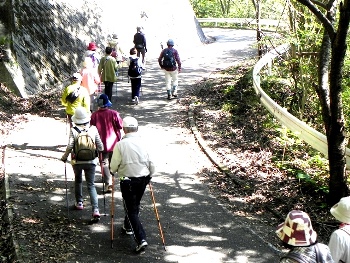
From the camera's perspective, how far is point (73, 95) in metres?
10.7

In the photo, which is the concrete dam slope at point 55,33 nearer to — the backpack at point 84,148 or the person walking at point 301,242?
the backpack at point 84,148

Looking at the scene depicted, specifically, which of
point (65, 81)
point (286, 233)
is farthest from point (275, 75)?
point (286, 233)

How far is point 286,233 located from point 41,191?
19.7 ft

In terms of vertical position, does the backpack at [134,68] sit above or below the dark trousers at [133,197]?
above

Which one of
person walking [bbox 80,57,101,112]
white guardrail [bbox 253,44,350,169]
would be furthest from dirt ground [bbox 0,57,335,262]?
person walking [bbox 80,57,101,112]

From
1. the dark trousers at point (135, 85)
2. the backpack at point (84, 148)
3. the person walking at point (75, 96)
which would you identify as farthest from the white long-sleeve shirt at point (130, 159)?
the dark trousers at point (135, 85)

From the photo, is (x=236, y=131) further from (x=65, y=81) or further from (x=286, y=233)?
(x=286, y=233)

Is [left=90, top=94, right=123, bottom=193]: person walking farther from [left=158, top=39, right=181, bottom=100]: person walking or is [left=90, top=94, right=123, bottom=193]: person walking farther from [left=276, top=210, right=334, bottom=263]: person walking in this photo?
[left=158, top=39, right=181, bottom=100]: person walking

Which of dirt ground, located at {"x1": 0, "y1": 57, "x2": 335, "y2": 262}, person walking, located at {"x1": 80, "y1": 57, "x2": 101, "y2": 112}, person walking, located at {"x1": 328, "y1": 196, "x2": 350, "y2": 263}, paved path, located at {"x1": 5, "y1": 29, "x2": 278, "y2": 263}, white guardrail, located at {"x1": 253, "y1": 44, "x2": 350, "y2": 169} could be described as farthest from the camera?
person walking, located at {"x1": 80, "y1": 57, "x2": 101, "y2": 112}

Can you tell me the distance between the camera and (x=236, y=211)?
898 cm

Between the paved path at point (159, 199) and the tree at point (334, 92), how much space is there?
6.21ft

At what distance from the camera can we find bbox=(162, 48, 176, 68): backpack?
15.5 meters

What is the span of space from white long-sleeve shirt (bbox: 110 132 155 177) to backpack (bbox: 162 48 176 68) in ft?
28.5

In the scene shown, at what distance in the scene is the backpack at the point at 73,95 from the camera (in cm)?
1069
